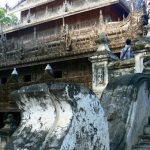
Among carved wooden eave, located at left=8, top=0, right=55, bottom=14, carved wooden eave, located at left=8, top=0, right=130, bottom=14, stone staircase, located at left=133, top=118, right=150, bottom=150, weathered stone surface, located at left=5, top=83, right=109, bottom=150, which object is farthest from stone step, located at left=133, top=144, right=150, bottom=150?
carved wooden eave, located at left=8, top=0, right=55, bottom=14

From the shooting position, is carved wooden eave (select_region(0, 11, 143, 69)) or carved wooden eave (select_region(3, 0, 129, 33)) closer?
carved wooden eave (select_region(0, 11, 143, 69))

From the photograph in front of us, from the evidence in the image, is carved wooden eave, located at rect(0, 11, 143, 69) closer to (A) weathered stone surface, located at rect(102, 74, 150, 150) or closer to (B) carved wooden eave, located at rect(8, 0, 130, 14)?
(B) carved wooden eave, located at rect(8, 0, 130, 14)

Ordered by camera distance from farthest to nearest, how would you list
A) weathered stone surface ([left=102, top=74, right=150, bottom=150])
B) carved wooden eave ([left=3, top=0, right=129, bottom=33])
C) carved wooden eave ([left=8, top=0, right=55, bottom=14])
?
carved wooden eave ([left=8, top=0, right=55, bottom=14])
carved wooden eave ([left=3, top=0, right=129, bottom=33])
weathered stone surface ([left=102, top=74, right=150, bottom=150])

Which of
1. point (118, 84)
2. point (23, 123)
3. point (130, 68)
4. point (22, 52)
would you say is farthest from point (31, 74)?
point (23, 123)

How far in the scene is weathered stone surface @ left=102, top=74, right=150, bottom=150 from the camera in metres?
3.73

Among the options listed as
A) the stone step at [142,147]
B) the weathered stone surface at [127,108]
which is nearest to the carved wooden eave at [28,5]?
the weathered stone surface at [127,108]

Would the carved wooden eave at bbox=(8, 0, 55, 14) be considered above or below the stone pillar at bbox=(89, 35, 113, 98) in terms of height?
above

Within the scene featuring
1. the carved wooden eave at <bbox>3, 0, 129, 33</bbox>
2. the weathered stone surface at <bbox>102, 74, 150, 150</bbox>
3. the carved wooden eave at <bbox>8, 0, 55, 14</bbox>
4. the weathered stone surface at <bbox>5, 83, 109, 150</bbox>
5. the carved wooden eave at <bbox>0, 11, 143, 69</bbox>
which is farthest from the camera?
the carved wooden eave at <bbox>8, 0, 55, 14</bbox>

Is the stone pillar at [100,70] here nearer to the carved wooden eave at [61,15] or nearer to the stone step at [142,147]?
the stone step at [142,147]

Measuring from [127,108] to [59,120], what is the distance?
1479 mm

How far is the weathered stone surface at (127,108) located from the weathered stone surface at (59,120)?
946mm

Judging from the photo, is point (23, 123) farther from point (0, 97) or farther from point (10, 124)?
point (0, 97)

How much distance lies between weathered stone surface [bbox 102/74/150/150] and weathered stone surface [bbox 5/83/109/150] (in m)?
0.95

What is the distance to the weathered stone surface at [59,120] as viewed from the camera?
2549 mm
